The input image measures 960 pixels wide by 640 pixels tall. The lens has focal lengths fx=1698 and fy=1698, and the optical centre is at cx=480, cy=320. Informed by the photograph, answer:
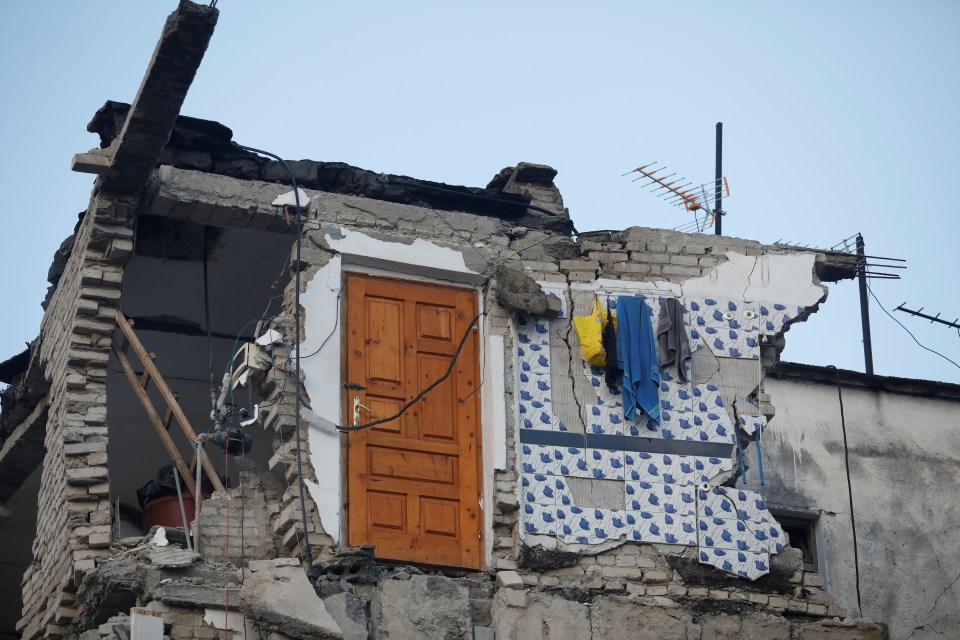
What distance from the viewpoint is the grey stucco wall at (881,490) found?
747 inches

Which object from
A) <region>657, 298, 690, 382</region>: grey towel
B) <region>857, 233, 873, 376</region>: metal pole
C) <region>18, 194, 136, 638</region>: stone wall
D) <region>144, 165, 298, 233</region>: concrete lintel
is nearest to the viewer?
<region>18, 194, 136, 638</region>: stone wall

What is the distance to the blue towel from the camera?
13.9 metres

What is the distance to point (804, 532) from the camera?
19078mm

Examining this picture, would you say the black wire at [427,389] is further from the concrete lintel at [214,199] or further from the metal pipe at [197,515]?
the concrete lintel at [214,199]

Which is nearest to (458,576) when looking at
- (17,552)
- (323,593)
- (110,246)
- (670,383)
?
(323,593)

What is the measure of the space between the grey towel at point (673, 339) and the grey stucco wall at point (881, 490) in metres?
5.02

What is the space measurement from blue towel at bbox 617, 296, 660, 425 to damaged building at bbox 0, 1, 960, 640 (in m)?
0.02

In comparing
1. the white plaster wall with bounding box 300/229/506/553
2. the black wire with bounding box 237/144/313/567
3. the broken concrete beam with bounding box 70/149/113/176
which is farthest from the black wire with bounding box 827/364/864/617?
the broken concrete beam with bounding box 70/149/113/176

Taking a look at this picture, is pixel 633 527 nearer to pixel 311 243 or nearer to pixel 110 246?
pixel 311 243

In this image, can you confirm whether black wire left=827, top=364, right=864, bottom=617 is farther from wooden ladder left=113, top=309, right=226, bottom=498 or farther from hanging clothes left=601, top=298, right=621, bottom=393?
wooden ladder left=113, top=309, right=226, bottom=498

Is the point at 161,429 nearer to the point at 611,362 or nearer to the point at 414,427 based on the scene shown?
the point at 414,427

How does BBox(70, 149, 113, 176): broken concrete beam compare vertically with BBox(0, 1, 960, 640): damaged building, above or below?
above

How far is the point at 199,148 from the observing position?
45.8 ft

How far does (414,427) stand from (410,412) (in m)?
0.12
